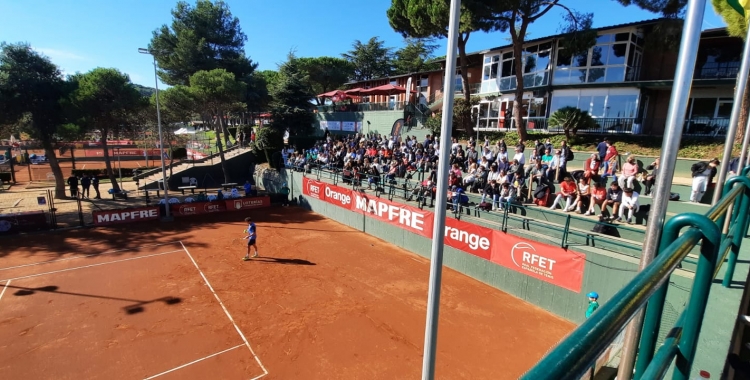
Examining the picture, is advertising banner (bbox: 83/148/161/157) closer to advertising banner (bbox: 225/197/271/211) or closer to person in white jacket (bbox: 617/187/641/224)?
advertising banner (bbox: 225/197/271/211)

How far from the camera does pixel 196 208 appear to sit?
83.7 feet

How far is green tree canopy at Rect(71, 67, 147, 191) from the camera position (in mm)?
26844

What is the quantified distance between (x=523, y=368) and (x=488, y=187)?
8260 mm

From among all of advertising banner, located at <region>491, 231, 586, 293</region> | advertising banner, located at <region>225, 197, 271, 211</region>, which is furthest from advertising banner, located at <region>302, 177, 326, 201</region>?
advertising banner, located at <region>491, 231, 586, 293</region>

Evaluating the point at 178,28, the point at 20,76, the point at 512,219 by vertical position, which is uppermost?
the point at 178,28

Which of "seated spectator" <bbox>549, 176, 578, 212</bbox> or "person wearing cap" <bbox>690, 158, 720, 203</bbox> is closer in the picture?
"person wearing cap" <bbox>690, 158, 720, 203</bbox>

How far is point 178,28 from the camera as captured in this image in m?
42.2

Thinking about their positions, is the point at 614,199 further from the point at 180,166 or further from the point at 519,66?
the point at 180,166


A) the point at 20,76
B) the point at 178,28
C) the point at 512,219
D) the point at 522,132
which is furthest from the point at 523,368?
the point at 178,28

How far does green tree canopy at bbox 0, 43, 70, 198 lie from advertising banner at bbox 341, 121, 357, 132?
23.0 m

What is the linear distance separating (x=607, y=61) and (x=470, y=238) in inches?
676

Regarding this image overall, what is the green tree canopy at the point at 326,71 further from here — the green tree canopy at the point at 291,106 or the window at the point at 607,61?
the window at the point at 607,61

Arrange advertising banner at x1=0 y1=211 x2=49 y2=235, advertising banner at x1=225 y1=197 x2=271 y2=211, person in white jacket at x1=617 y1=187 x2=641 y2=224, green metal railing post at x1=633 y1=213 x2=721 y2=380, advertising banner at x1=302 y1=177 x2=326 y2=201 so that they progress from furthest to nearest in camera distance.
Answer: advertising banner at x1=225 y1=197 x2=271 y2=211, advertising banner at x1=302 y1=177 x2=326 y2=201, advertising banner at x1=0 y1=211 x2=49 y2=235, person in white jacket at x1=617 y1=187 x2=641 y2=224, green metal railing post at x1=633 y1=213 x2=721 y2=380

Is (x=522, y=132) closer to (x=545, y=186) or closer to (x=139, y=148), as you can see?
(x=545, y=186)
